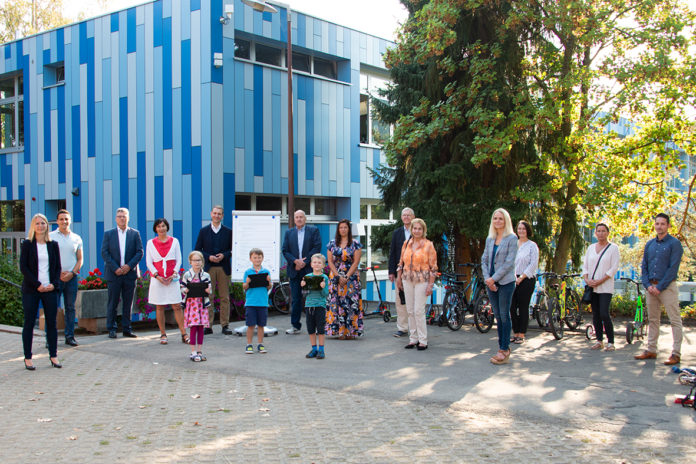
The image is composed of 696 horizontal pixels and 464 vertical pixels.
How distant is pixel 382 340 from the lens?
33.8 feet

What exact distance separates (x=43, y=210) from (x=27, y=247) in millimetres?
14487

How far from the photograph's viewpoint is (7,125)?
22859 millimetres

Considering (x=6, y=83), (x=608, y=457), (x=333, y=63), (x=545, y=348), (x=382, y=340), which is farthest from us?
(x=6, y=83)

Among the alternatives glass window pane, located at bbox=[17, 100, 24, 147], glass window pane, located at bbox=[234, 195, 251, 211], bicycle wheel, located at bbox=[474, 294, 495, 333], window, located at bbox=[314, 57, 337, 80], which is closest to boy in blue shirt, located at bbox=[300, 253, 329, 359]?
bicycle wheel, located at bbox=[474, 294, 495, 333]

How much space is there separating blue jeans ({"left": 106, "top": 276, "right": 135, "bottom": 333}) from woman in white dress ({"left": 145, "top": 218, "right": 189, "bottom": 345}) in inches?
21.9

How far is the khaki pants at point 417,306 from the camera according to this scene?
30.3 feet

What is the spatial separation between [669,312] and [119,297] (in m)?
7.91

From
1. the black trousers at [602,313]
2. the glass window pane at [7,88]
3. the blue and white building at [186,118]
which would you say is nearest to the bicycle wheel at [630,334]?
the black trousers at [602,313]

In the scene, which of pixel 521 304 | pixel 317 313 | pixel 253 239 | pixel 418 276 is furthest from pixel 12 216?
pixel 521 304

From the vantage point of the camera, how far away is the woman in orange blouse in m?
9.27

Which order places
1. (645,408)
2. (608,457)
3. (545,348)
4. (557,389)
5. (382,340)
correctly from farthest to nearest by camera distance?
(382,340), (545,348), (557,389), (645,408), (608,457)

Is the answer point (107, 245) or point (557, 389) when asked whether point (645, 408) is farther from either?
point (107, 245)

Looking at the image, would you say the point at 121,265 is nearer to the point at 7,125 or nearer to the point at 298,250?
the point at 298,250

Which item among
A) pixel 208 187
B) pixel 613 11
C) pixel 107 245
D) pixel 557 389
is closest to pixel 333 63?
pixel 208 187
